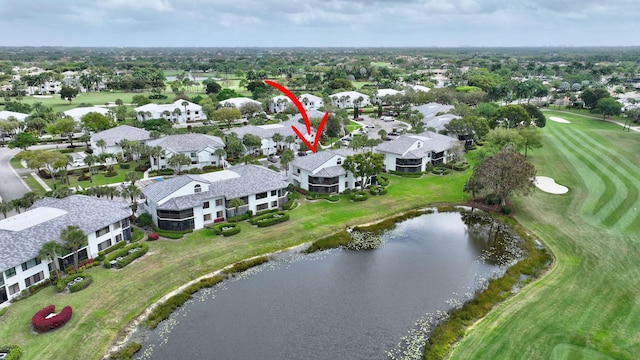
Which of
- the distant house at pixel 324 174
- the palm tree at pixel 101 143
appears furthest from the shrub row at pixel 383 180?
the palm tree at pixel 101 143

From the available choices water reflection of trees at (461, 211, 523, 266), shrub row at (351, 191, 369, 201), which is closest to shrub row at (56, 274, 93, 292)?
shrub row at (351, 191, 369, 201)

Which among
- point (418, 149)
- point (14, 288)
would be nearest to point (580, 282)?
point (418, 149)

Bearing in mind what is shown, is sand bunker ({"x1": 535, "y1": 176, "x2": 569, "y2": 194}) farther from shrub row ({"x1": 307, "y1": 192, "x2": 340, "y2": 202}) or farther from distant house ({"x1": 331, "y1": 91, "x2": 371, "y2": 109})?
distant house ({"x1": 331, "y1": 91, "x2": 371, "y2": 109})

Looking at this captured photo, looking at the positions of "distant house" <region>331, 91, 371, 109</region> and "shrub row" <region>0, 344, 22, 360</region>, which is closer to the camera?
"shrub row" <region>0, 344, 22, 360</region>

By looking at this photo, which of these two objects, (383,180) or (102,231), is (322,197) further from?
(102,231)

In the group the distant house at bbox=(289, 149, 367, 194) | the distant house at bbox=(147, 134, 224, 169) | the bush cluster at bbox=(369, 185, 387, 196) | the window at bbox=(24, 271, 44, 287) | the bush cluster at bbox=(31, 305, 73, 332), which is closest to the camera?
the bush cluster at bbox=(31, 305, 73, 332)

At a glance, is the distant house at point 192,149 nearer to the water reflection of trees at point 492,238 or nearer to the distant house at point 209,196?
the distant house at point 209,196
